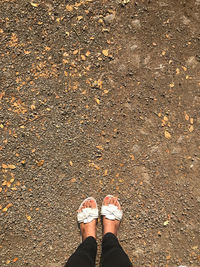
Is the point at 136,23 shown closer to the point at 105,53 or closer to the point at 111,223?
the point at 105,53

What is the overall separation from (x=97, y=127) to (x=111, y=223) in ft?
3.06

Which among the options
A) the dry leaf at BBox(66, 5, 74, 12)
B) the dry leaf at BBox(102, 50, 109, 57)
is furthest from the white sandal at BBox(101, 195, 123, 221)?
the dry leaf at BBox(66, 5, 74, 12)

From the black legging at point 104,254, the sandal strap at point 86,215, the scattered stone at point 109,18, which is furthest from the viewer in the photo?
the scattered stone at point 109,18

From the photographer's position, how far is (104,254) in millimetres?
2133

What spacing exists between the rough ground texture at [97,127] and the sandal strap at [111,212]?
90 mm

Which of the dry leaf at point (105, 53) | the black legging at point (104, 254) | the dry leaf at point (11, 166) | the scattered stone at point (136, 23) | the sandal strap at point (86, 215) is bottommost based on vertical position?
the black legging at point (104, 254)

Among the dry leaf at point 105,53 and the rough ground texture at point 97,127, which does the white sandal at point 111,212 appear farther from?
the dry leaf at point 105,53

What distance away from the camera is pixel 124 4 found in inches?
91.4

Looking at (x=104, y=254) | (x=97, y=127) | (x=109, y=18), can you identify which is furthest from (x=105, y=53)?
(x=104, y=254)

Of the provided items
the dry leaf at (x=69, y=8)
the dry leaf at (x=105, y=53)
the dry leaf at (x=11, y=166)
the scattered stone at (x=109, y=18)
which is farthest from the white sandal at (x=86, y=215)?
the dry leaf at (x=69, y=8)

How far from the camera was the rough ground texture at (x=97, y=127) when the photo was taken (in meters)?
2.23

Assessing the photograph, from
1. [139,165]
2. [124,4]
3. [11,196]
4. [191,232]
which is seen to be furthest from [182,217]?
[124,4]

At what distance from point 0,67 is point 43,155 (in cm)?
94

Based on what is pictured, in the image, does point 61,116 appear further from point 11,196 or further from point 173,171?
point 173,171
